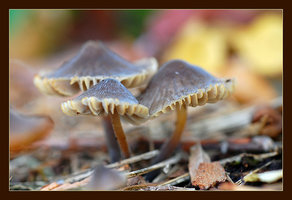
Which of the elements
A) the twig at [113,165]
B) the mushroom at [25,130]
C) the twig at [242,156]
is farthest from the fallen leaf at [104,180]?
the mushroom at [25,130]

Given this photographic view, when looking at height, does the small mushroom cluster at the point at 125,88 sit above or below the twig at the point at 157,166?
above

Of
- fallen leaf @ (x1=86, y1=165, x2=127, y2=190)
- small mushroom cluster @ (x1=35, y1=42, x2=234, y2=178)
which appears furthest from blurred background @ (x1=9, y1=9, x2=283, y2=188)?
fallen leaf @ (x1=86, y1=165, x2=127, y2=190)

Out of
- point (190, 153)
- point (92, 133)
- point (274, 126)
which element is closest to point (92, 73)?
point (190, 153)

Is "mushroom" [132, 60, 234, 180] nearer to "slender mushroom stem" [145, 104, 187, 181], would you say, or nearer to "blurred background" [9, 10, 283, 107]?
"slender mushroom stem" [145, 104, 187, 181]

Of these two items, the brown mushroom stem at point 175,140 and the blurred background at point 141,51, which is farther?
the blurred background at point 141,51

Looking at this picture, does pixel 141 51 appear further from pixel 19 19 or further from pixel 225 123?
pixel 225 123

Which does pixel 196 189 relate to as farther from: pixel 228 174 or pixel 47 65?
pixel 47 65

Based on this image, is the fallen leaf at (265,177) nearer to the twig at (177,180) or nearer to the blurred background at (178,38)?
the twig at (177,180)
